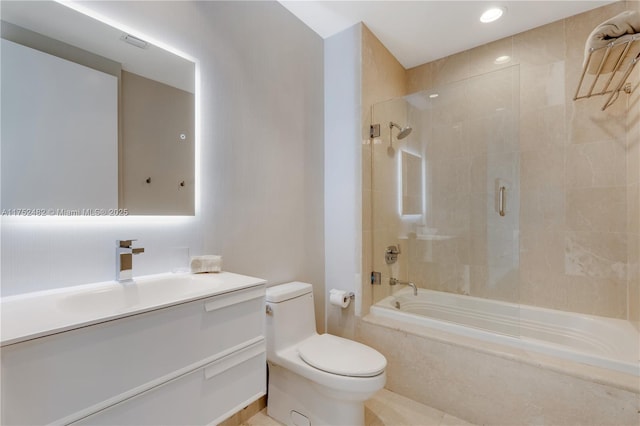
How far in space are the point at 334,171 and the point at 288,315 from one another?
112 cm

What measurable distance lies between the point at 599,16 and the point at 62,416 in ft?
11.1

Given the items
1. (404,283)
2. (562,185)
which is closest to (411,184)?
(404,283)

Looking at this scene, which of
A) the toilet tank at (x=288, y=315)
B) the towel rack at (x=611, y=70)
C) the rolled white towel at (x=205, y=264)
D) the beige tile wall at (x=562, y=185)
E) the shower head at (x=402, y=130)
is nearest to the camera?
the rolled white towel at (x=205, y=264)

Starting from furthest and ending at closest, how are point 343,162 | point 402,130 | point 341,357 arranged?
1. point 402,130
2. point 343,162
3. point 341,357

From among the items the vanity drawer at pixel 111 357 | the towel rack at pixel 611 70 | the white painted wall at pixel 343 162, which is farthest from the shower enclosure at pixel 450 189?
the vanity drawer at pixel 111 357

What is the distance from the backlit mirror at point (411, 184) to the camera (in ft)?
7.66

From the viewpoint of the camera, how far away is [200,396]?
3.22 feet

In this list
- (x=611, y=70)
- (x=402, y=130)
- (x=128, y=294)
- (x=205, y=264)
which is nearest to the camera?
(x=128, y=294)

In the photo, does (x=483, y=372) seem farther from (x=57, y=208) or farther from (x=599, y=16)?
(x=599, y=16)

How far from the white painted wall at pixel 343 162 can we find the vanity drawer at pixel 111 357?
3.81 ft

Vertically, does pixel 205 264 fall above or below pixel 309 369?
above

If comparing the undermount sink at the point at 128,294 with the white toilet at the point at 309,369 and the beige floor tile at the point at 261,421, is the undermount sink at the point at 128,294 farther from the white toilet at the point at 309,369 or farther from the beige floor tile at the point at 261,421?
the beige floor tile at the point at 261,421

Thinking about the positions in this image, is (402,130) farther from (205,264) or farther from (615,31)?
(205,264)

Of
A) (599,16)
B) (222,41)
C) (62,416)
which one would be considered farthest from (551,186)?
(62,416)
